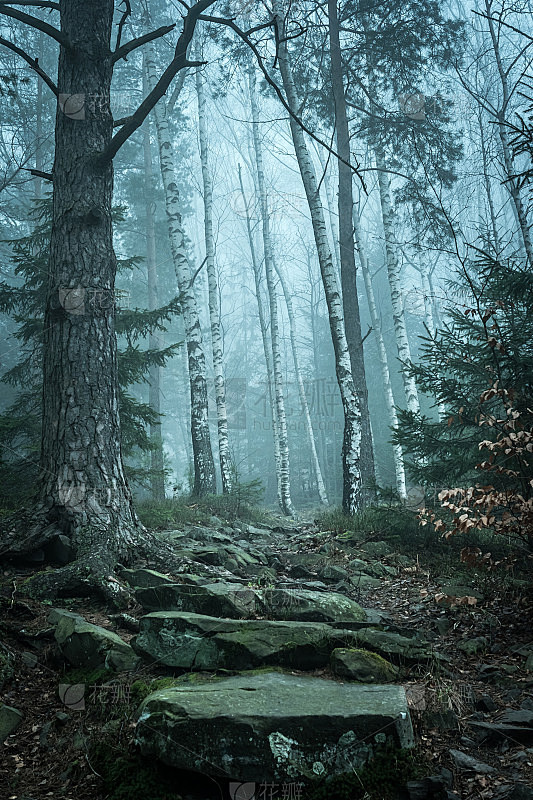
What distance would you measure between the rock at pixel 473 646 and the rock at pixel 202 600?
1.56 metres

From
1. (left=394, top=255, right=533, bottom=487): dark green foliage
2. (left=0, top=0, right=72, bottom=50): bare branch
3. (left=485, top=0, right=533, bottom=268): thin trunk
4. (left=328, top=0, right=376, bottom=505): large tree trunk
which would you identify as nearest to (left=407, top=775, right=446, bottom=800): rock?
(left=394, top=255, right=533, bottom=487): dark green foliage

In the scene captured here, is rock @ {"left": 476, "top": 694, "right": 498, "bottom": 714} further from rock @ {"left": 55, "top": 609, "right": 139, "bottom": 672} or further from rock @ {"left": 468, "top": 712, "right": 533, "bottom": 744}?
rock @ {"left": 55, "top": 609, "right": 139, "bottom": 672}

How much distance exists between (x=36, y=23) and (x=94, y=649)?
593 cm

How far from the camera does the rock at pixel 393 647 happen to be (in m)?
3.52

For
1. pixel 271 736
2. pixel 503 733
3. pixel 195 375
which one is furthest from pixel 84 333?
pixel 195 375

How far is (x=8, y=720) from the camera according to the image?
3074 mm

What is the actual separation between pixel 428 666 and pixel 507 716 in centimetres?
56

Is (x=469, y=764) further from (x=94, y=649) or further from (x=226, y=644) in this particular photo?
(x=94, y=649)

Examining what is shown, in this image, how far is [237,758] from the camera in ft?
8.34

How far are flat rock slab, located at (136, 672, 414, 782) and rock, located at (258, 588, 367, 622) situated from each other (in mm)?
1293

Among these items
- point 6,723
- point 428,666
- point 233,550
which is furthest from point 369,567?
point 6,723

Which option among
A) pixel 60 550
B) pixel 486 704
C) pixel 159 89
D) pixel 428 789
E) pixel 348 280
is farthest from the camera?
pixel 348 280

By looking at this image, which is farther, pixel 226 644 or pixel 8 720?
pixel 226 644

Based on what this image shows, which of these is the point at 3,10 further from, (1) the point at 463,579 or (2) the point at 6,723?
(1) the point at 463,579
